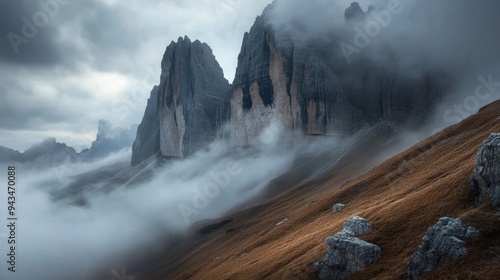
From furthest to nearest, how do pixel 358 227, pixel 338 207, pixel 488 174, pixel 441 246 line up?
pixel 338 207, pixel 358 227, pixel 488 174, pixel 441 246

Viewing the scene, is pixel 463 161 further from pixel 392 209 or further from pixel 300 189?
pixel 300 189

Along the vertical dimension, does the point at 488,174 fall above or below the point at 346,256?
above

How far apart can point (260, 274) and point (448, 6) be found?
189997 millimetres

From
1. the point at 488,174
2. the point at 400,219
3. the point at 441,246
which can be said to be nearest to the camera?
the point at 441,246

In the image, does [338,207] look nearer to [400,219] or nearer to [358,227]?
[358,227]

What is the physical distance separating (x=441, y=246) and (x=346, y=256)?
10930 millimetres

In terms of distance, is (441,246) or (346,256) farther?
(346,256)

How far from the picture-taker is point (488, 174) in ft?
123

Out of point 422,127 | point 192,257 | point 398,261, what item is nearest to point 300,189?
point 192,257

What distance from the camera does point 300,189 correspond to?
464ft

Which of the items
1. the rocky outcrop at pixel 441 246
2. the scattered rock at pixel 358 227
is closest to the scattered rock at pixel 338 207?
the scattered rock at pixel 358 227

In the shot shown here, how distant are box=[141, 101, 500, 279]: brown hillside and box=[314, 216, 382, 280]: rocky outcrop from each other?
1.13 metres

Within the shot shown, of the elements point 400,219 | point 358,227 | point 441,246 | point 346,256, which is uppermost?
point 358,227

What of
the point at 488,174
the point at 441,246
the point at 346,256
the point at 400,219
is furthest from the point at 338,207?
the point at 441,246
